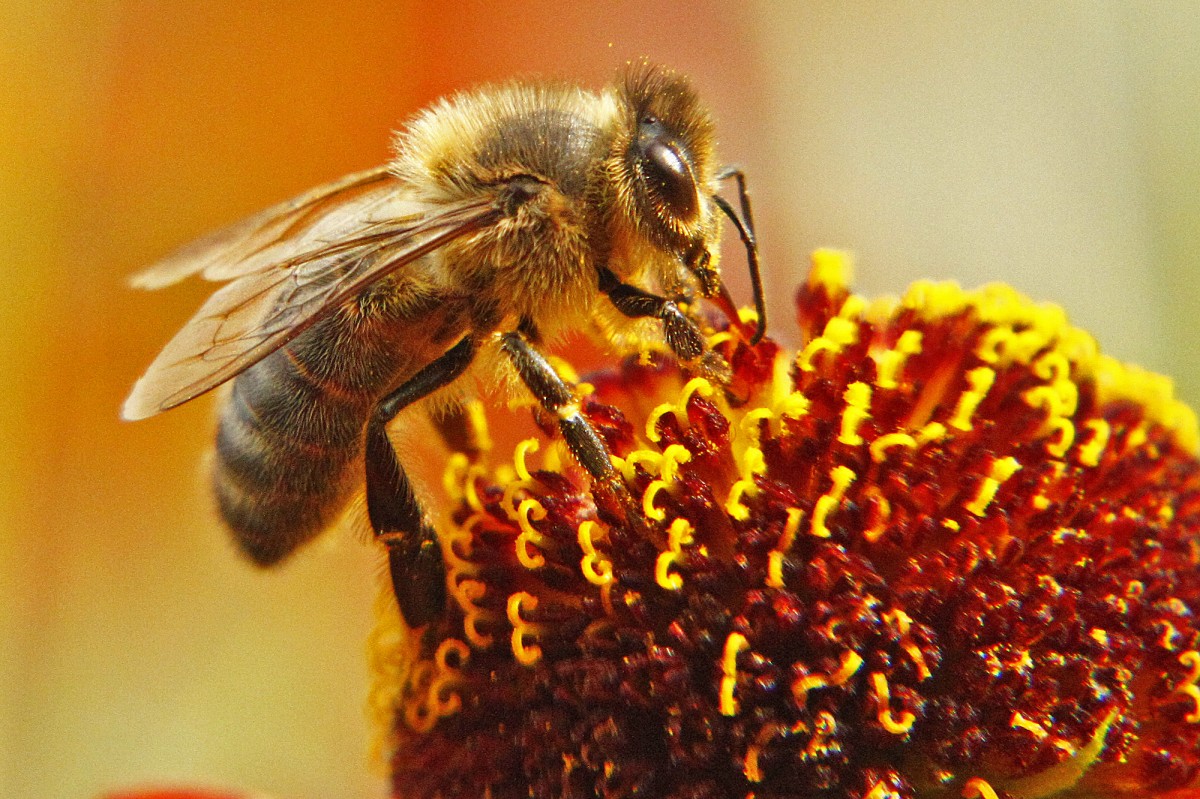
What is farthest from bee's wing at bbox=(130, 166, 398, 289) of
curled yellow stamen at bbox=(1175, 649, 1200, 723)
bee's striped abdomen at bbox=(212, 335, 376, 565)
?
curled yellow stamen at bbox=(1175, 649, 1200, 723)

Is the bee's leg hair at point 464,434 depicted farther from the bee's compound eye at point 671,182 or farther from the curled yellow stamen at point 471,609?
the bee's compound eye at point 671,182

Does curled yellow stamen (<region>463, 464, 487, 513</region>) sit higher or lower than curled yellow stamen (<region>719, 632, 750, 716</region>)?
higher

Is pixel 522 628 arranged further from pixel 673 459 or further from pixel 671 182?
pixel 671 182

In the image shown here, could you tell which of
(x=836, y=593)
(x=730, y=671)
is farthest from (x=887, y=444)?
(x=730, y=671)

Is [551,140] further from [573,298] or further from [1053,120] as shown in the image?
[1053,120]

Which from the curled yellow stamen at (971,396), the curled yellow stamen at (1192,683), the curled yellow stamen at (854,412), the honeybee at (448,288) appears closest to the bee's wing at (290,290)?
the honeybee at (448,288)

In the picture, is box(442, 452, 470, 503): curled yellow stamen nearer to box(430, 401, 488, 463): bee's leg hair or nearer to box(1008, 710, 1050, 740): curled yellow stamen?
box(430, 401, 488, 463): bee's leg hair

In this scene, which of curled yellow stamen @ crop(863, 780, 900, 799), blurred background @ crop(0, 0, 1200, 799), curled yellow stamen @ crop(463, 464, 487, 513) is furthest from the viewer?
blurred background @ crop(0, 0, 1200, 799)
